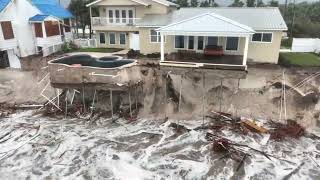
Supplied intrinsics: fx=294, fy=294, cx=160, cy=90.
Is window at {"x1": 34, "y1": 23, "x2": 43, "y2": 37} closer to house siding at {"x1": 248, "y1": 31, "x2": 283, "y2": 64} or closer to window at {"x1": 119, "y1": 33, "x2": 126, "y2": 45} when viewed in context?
window at {"x1": 119, "y1": 33, "x2": 126, "y2": 45}

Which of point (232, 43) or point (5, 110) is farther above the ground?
point (232, 43)

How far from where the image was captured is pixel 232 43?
85.7ft

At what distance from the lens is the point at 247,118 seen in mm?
22484

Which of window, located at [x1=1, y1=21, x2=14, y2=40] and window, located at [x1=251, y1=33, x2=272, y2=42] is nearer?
window, located at [x1=251, y1=33, x2=272, y2=42]

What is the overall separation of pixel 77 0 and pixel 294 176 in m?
36.5

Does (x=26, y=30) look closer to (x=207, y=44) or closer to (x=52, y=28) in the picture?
(x=52, y=28)

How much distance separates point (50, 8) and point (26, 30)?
5.41 m

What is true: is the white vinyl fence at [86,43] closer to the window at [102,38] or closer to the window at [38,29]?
the window at [102,38]

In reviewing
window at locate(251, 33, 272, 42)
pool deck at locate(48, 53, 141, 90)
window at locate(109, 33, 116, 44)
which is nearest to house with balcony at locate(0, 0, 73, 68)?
window at locate(109, 33, 116, 44)

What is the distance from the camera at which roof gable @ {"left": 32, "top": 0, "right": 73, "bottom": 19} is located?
32.8 m

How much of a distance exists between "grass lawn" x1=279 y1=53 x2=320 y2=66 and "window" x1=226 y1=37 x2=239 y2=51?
13.7ft

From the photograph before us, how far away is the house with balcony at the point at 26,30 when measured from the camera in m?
28.8

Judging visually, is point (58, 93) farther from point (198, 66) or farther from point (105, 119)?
point (198, 66)

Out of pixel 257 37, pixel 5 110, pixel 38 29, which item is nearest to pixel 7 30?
pixel 38 29
